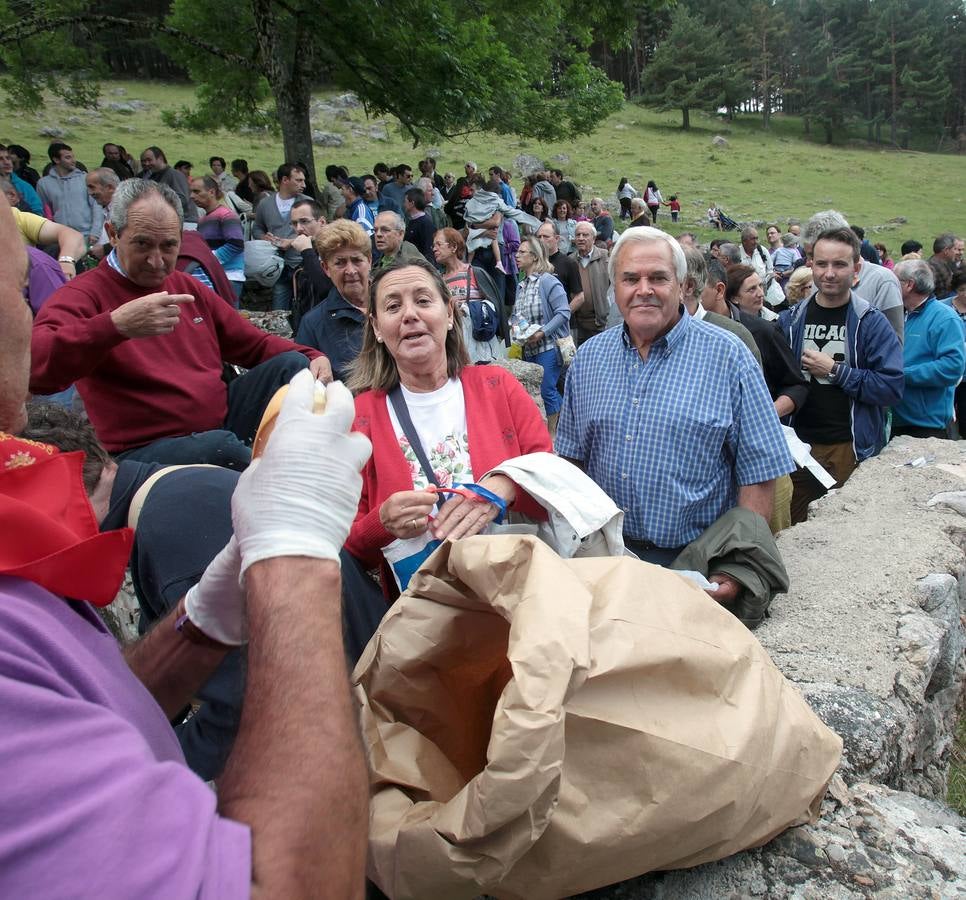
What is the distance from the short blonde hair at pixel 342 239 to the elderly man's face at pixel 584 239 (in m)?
4.29

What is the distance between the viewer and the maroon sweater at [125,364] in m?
2.61

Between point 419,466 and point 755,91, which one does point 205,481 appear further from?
point 755,91

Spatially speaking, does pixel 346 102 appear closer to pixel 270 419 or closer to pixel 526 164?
pixel 526 164

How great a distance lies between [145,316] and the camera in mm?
2598

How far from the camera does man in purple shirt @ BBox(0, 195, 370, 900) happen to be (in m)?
0.70

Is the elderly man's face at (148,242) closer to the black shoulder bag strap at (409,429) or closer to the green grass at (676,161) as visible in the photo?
the black shoulder bag strap at (409,429)

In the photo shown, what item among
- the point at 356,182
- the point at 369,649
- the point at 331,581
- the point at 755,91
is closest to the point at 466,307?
the point at 369,649

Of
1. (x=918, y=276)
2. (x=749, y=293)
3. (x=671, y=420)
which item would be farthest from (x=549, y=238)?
(x=671, y=420)

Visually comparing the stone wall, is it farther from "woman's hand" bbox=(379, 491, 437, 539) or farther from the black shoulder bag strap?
the black shoulder bag strap

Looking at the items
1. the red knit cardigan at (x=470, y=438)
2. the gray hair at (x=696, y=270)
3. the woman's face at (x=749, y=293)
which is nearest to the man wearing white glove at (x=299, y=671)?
the red knit cardigan at (x=470, y=438)

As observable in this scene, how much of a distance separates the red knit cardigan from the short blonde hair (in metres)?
1.92

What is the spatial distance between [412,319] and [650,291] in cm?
89

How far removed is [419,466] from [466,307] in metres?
3.76

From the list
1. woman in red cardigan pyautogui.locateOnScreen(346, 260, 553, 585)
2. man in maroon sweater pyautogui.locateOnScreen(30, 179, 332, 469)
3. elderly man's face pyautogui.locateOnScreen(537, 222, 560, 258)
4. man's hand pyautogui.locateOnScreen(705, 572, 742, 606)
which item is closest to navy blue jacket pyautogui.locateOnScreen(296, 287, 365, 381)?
man in maroon sweater pyautogui.locateOnScreen(30, 179, 332, 469)
